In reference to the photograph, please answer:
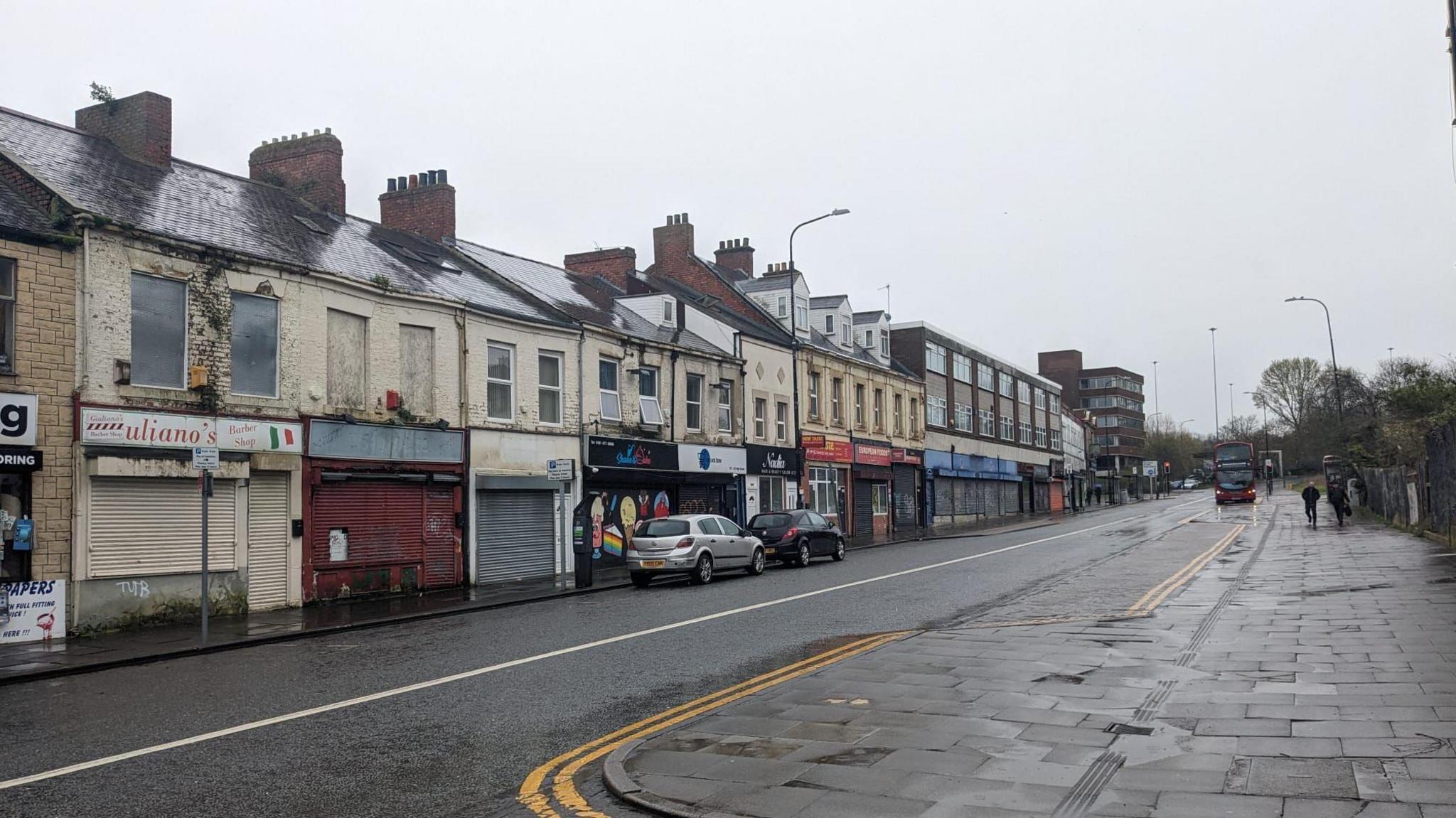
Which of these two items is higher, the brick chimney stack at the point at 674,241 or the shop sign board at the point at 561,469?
the brick chimney stack at the point at 674,241

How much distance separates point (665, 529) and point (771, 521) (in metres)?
5.25

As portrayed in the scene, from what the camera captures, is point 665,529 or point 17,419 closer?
point 17,419

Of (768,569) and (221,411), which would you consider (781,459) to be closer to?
(768,569)

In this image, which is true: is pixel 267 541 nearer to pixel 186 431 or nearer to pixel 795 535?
pixel 186 431

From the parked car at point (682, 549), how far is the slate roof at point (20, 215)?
11.9 meters

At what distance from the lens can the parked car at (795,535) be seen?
26688 millimetres

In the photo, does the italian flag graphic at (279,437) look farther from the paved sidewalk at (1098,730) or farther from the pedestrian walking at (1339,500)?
the pedestrian walking at (1339,500)

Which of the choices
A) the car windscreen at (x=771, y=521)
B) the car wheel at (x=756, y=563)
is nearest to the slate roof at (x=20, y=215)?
the car wheel at (x=756, y=563)

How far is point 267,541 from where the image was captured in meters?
19.2

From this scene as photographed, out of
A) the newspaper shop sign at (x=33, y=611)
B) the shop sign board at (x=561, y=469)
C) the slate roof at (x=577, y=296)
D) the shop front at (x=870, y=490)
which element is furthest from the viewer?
the shop front at (x=870, y=490)

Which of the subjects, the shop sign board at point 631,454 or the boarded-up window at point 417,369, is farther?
the shop sign board at point 631,454

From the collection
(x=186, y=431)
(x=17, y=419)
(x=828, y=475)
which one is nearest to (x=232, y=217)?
(x=186, y=431)

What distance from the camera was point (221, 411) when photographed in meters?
18.5

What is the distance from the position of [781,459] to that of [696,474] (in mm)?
6369
